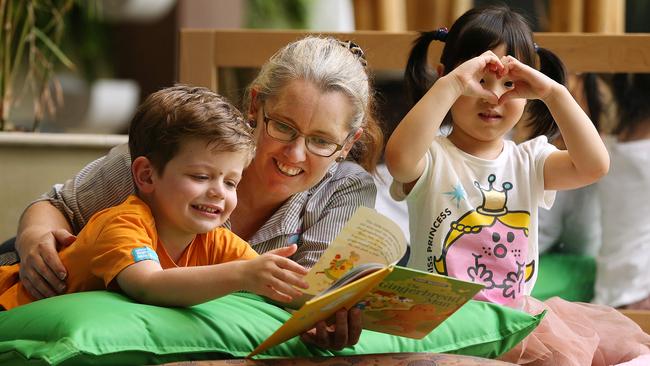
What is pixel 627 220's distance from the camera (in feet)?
8.11

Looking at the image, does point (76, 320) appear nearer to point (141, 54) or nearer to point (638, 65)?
point (638, 65)

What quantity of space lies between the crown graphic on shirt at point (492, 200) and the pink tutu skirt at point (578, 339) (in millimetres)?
160

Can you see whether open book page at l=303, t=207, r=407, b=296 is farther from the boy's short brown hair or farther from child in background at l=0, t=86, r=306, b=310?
the boy's short brown hair

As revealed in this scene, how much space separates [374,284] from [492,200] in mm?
578

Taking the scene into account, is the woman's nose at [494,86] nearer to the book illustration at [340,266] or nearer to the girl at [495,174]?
the girl at [495,174]

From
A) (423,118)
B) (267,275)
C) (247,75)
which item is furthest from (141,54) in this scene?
(267,275)

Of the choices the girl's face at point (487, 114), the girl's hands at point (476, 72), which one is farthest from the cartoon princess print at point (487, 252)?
the girl's hands at point (476, 72)

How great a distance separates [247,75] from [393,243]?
3.65 ft

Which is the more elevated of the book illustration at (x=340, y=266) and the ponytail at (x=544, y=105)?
the ponytail at (x=544, y=105)

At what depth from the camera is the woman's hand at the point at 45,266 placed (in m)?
1.58

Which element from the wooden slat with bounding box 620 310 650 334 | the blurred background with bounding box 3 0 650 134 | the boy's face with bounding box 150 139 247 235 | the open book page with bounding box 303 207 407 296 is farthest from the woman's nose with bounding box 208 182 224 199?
the blurred background with bounding box 3 0 650 134

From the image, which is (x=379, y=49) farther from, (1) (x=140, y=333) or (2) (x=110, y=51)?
(2) (x=110, y=51)

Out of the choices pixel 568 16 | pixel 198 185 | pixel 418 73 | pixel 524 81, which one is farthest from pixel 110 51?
pixel 198 185

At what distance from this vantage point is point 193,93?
1.61m
